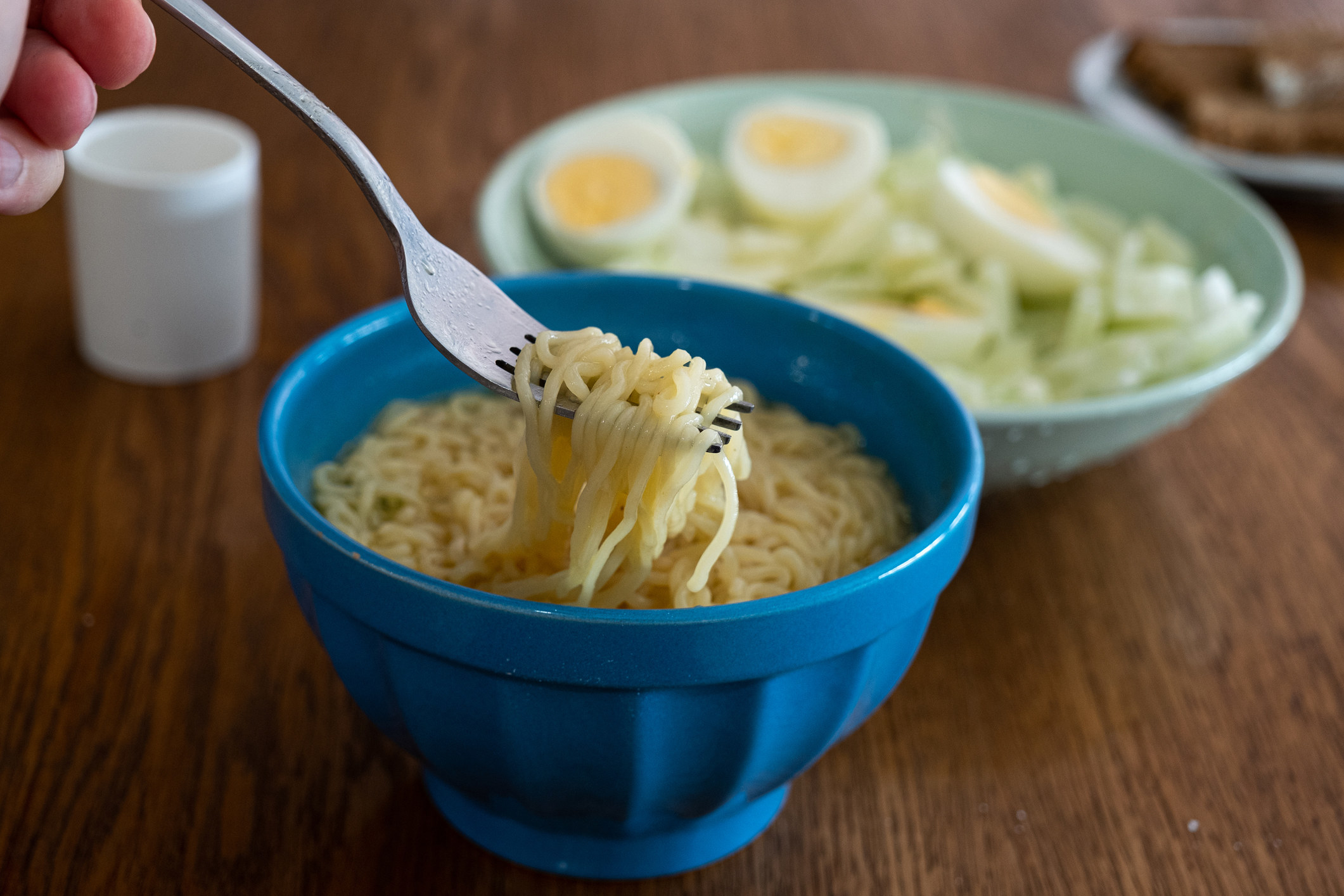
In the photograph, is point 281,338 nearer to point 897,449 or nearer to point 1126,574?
point 897,449

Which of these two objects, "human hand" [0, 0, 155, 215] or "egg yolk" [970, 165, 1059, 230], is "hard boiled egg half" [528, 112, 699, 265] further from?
"human hand" [0, 0, 155, 215]

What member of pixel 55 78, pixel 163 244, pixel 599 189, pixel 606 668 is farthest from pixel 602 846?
pixel 599 189

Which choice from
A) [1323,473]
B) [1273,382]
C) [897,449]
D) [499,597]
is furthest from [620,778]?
[1273,382]

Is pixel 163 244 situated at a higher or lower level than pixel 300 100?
lower

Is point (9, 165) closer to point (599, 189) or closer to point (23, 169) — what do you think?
point (23, 169)

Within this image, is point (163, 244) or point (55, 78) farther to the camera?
point (163, 244)

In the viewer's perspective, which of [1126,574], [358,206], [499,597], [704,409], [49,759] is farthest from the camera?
[358,206]
